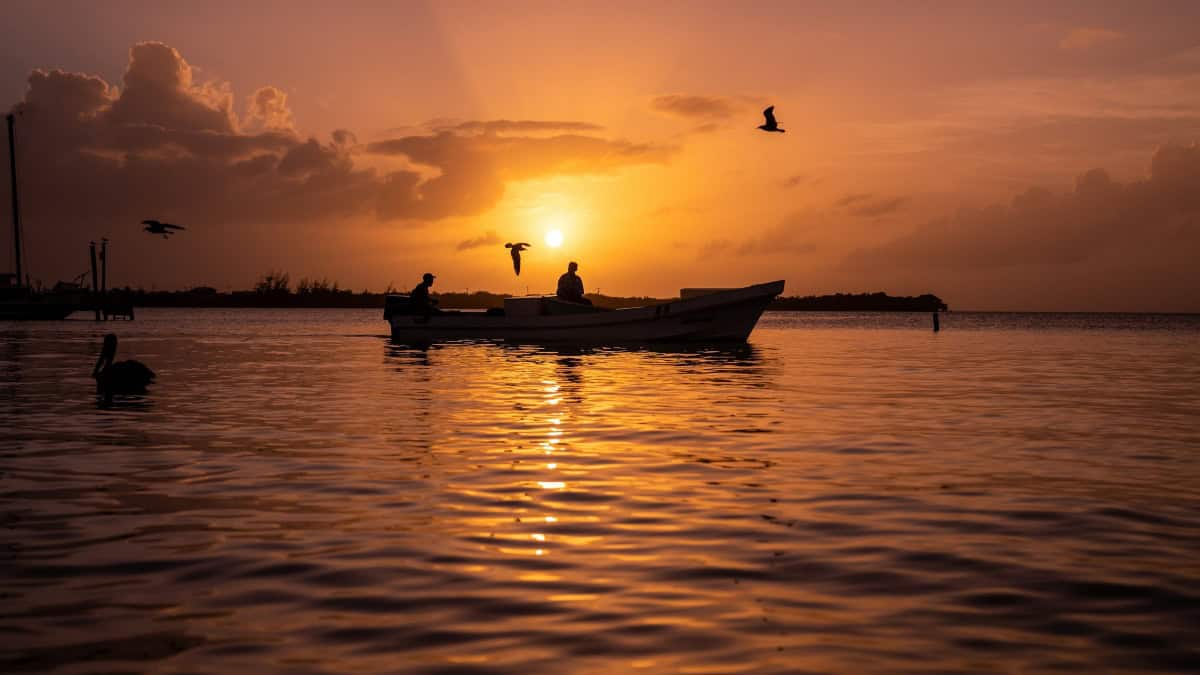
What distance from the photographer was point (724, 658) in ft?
18.1

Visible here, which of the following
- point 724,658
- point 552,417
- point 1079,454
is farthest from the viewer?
point 552,417

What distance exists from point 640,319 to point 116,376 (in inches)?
884

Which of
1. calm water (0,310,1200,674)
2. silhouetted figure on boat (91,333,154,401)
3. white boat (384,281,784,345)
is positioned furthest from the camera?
white boat (384,281,784,345)

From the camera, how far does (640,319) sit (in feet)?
135

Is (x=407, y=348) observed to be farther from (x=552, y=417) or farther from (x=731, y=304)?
(x=552, y=417)

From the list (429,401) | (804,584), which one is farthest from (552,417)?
(804,584)

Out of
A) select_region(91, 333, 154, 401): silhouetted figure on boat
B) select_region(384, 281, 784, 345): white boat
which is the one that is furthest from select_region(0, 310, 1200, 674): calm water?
select_region(384, 281, 784, 345): white boat

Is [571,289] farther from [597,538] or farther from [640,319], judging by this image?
[597,538]

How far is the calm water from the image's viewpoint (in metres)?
5.76

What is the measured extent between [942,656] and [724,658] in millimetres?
1136

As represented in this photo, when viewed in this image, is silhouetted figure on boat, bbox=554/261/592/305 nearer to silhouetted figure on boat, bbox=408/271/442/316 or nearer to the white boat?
the white boat

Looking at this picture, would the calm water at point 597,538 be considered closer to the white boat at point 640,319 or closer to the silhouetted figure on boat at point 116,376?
the silhouetted figure on boat at point 116,376

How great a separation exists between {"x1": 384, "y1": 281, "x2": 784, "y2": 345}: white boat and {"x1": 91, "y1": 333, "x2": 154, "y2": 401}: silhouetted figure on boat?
1975 cm

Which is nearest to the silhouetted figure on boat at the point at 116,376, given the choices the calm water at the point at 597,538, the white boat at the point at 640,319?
the calm water at the point at 597,538
